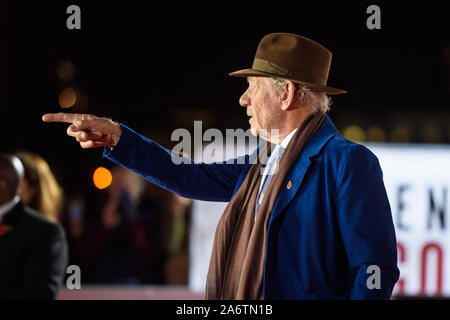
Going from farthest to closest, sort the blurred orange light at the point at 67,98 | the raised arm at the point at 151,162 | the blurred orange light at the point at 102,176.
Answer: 1. the blurred orange light at the point at 67,98
2. the blurred orange light at the point at 102,176
3. the raised arm at the point at 151,162

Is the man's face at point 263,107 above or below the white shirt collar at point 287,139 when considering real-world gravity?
above

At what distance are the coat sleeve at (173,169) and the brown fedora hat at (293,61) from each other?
0.39 metres

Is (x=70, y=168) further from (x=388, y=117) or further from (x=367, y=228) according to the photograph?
(x=367, y=228)

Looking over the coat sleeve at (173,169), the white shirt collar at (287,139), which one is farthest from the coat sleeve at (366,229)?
the coat sleeve at (173,169)

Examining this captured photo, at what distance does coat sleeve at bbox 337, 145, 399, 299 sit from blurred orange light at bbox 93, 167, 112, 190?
250 inches

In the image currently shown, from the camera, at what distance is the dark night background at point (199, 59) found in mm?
6848

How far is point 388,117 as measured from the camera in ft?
25.4

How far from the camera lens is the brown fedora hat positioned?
2.00 meters

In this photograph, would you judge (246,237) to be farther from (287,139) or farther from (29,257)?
(29,257)

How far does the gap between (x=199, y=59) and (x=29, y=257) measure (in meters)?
5.25

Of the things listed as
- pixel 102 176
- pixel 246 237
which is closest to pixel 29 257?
pixel 246 237

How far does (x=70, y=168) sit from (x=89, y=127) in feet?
23.9

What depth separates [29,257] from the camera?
2738 mm

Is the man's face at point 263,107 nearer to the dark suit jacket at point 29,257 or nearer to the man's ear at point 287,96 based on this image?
the man's ear at point 287,96
